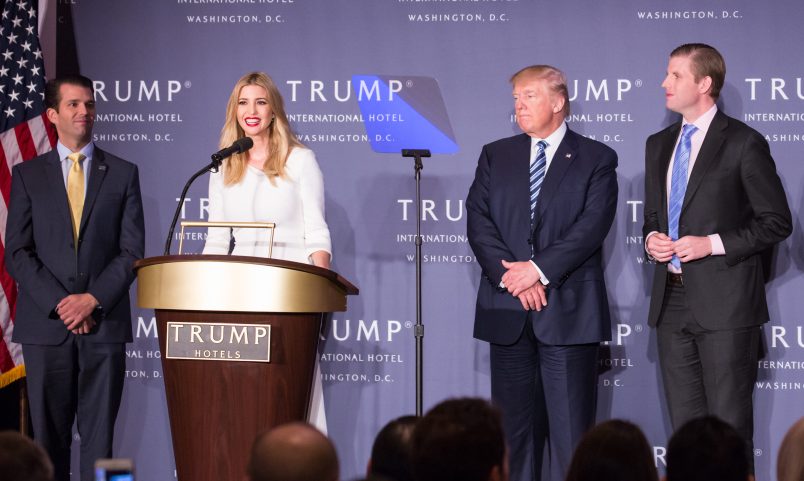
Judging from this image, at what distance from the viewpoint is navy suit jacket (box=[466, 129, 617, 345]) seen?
4.48m

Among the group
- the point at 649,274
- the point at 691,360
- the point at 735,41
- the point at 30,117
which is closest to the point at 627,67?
the point at 735,41

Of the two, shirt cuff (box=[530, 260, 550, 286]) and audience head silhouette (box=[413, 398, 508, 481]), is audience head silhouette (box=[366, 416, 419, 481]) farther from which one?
shirt cuff (box=[530, 260, 550, 286])

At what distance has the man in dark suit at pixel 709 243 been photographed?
14.6 ft

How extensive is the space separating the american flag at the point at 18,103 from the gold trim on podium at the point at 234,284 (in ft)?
7.25

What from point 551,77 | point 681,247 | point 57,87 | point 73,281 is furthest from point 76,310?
point 681,247

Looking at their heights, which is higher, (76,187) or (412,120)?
(412,120)

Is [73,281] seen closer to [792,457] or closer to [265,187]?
[265,187]

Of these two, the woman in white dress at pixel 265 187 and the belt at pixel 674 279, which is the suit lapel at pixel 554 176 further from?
the woman in white dress at pixel 265 187

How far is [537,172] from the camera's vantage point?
4.70 metres

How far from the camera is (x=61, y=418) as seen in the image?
15.1 feet

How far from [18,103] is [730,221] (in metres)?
3.72

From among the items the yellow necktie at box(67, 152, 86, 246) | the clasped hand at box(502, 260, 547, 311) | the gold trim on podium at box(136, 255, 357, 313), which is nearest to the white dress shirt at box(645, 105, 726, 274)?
the clasped hand at box(502, 260, 547, 311)

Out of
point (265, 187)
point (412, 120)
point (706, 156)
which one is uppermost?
point (412, 120)

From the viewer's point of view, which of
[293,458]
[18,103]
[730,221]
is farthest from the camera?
[18,103]
